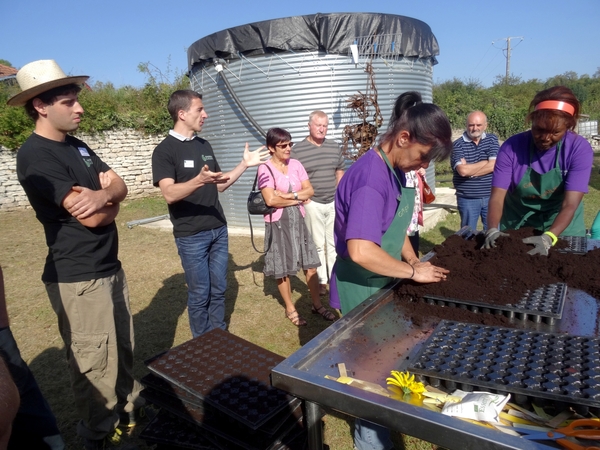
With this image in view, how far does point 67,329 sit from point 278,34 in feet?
20.3

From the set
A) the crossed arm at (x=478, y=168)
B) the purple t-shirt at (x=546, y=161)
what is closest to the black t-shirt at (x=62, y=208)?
the purple t-shirt at (x=546, y=161)

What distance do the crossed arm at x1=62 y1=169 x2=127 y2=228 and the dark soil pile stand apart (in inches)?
66.1

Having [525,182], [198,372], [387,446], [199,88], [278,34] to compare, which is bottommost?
[387,446]

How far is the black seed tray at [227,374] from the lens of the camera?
1837 mm

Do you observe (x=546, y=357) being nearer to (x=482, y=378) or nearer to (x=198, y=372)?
(x=482, y=378)

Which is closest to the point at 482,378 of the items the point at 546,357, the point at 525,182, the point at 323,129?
the point at 546,357

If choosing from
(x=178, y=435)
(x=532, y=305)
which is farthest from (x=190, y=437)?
(x=532, y=305)

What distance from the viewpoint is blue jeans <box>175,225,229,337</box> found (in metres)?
3.21

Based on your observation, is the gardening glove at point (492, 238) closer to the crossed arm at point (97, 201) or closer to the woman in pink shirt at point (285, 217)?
the woman in pink shirt at point (285, 217)

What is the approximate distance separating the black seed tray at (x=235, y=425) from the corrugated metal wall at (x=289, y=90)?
602 centimetres

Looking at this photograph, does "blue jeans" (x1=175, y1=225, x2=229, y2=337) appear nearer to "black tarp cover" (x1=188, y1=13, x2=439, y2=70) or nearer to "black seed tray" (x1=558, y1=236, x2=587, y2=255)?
"black seed tray" (x1=558, y1=236, x2=587, y2=255)

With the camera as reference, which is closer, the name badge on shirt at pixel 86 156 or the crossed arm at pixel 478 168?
the name badge on shirt at pixel 86 156

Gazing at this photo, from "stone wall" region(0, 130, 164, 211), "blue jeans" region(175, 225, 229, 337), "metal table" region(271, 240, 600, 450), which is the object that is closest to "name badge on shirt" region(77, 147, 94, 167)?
"blue jeans" region(175, 225, 229, 337)

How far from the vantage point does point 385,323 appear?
1.70 m
